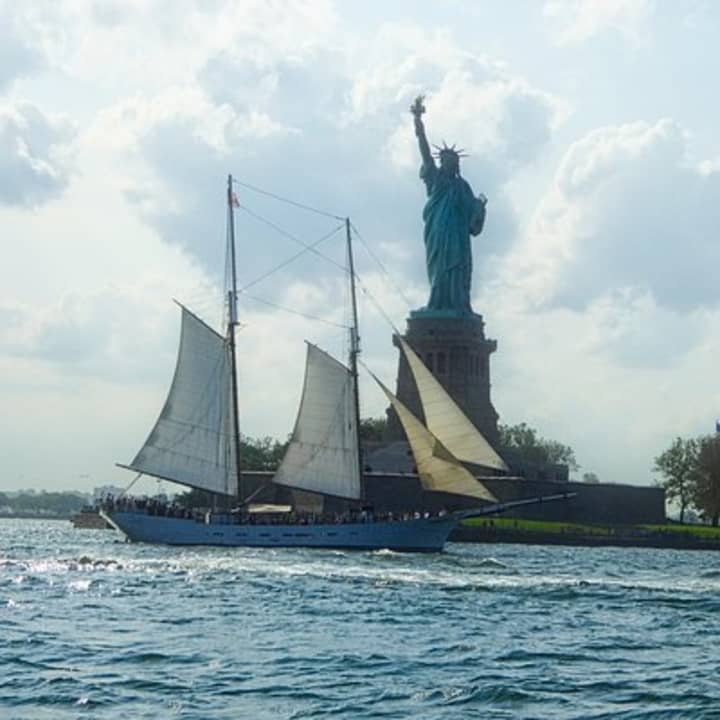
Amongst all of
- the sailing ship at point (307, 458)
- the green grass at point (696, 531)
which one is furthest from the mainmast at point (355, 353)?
the green grass at point (696, 531)

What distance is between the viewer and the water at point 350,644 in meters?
28.5

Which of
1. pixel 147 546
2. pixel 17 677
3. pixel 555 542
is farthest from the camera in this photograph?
pixel 555 542

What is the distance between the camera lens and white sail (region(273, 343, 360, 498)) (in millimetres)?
88500

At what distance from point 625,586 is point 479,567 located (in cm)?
1240

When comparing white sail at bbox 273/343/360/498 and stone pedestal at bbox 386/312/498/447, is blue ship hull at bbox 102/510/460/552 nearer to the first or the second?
white sail at bbox 273/343/360/498

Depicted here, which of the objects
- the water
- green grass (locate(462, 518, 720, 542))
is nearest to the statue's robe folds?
green grass (locate(462, 518, 720, 542))

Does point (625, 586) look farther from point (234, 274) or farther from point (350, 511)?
point (234, 274)

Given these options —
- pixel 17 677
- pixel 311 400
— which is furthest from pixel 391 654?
pixel 311 400

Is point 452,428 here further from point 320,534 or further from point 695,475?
point 695,475

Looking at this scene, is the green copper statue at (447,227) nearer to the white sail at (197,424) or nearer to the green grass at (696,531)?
the green grass at (696,531)

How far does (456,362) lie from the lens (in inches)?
5153

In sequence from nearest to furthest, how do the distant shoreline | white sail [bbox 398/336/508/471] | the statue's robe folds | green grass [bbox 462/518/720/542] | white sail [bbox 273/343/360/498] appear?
white sail [bbox 398/336/508/471] < white sail [bbox 273/343/360/498] < the distant shoreline < green grass [bbox 462/518/720/542] < the statue's robe folds

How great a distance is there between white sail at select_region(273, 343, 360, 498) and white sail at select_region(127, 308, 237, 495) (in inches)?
152

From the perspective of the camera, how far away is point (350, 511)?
90.5 meters
